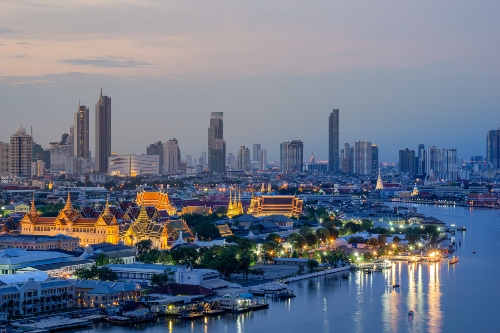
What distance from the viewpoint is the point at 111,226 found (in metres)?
24.1

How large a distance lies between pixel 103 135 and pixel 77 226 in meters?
48.9

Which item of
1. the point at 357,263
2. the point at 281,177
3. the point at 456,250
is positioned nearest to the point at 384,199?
the point at 281,177

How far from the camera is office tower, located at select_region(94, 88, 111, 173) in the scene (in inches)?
2847

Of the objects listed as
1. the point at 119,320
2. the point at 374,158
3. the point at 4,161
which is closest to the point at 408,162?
the point at 374,158

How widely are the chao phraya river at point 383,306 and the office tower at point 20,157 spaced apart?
36338mm

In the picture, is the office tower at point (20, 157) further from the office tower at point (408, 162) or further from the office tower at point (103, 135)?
the office tower at point (408, 162)

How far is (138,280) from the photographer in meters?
17.5

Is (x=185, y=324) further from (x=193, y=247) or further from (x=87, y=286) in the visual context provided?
(x=193, y=247)

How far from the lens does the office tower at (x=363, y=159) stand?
101 meters

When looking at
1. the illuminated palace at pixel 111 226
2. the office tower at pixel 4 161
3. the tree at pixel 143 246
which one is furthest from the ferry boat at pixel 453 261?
the office tower at pixel 4 161

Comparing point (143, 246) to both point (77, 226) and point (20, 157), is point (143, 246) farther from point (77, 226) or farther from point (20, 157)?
point (20, 157)

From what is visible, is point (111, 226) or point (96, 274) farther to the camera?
point (111, 226)


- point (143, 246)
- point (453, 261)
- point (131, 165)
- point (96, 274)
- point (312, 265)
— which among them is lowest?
point (453, 261)

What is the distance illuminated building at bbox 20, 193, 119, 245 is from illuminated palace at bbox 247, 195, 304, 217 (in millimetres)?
11325
